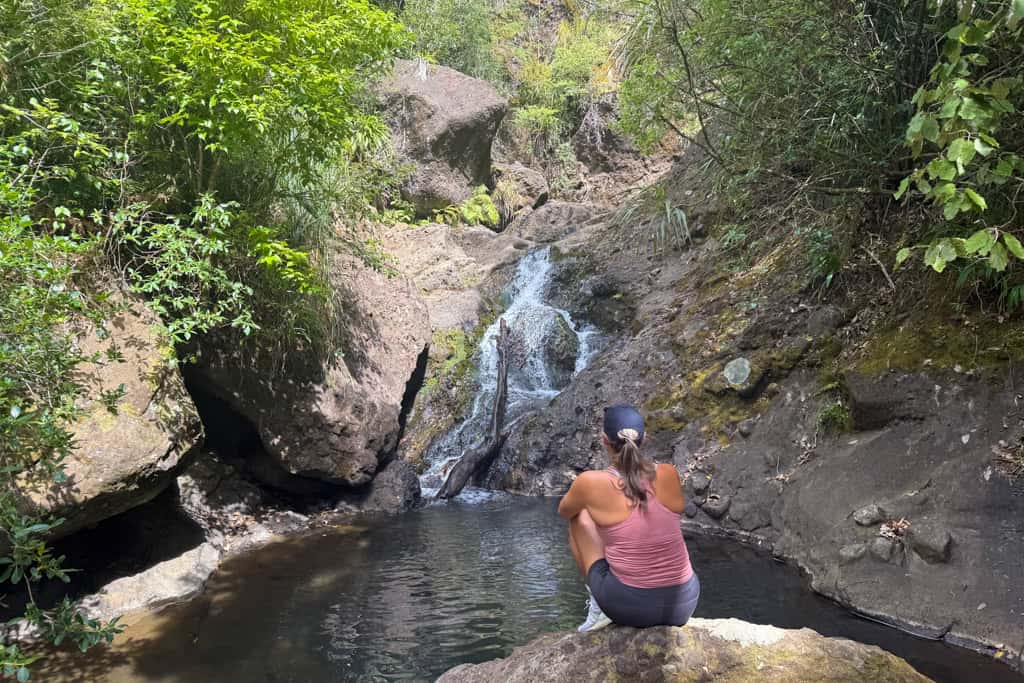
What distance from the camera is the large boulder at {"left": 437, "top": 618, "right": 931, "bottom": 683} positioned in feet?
9.31

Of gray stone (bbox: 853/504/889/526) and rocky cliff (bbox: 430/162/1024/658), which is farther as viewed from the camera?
gray stone (bbox: 853/504/889/526)

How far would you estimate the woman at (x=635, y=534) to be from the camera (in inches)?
117

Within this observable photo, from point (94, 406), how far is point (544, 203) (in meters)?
15.8

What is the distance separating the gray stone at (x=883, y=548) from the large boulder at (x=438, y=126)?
14.2 metres

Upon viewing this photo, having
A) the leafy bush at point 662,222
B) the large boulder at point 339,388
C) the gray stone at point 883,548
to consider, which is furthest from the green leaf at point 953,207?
the leafy bush at point 662,222

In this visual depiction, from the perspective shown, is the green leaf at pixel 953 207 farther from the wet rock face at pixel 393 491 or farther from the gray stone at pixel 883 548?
the wet rock face at pixel 393 491

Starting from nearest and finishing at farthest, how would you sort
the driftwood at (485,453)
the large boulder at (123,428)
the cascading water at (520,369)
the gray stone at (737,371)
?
the large boulder at (123,428) < the gray stone at (737,371) < the driftwood at (485,453) < the cascading water at (520,369)

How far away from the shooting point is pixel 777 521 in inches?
265

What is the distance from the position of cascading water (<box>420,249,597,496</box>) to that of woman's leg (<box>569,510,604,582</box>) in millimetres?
6903

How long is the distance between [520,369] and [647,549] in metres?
9.35

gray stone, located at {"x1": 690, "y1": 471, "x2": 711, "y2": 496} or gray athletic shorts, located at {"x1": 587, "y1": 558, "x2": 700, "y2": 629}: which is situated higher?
gray athletic shorts, located at {"x1": 587, "y1": 558, "x2": 700, "y2": 629}

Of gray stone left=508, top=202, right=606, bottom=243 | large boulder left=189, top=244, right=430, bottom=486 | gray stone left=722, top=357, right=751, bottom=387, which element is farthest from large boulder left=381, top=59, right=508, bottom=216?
gray stone left=722, top=357, right=751, bottom=387

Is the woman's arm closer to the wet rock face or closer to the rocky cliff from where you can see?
the rocky cliff

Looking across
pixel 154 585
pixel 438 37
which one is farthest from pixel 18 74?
pixel 438 37
